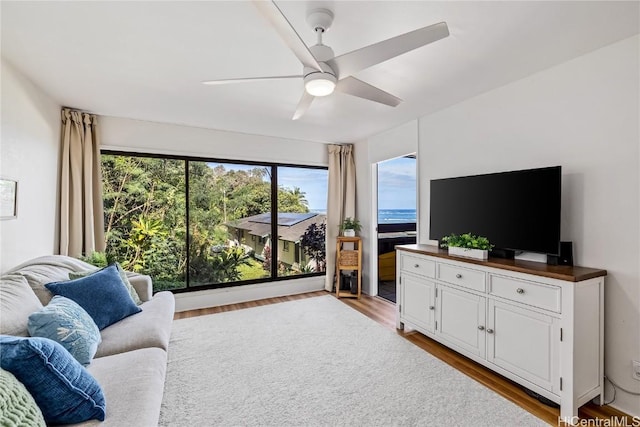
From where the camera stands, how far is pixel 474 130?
2871 millimetres

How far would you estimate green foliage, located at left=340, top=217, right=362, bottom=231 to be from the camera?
452cm

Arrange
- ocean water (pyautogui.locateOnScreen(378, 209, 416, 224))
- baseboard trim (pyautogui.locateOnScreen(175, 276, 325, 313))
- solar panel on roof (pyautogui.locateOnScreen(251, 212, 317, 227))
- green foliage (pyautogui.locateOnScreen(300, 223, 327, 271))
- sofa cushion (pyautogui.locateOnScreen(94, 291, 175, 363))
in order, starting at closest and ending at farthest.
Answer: sofa cushion (pyautogui.locateOnScreen(94, 291, 175, 363)) < baseboard trim (pyautogui.locateOnScreen(175, 276, 325, 313)) < solar panel on roof (pyautogui.locateOnScreen(251, 212, 317, 227)) < ocean water (pyautogui.locateOnScreen(378, 209, 416, 224)) < green foliage (pyautogui.locateOnScreen(300, 223, 327, 271))

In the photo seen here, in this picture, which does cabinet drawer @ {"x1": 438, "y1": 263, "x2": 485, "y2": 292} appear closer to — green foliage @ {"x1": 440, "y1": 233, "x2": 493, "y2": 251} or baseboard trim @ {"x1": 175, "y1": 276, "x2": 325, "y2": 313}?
green foliage @ {"x1": 440, "y1": 233, "x2": 493, "y2": 251}

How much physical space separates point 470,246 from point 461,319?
2.05 feet

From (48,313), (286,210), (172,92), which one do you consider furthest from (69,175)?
(286,210)

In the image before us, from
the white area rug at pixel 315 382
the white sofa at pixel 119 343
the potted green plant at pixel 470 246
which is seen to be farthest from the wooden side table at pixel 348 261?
the white sofa at pixel 119 343

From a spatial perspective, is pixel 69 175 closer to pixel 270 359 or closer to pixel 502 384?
pixel 270 359

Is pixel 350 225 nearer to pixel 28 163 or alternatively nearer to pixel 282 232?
pixel 282 232

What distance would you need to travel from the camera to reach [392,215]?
484 centimetres

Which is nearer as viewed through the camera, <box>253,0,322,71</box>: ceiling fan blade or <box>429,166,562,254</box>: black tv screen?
<box>253,0,322,71</box>: ceiling fan blade

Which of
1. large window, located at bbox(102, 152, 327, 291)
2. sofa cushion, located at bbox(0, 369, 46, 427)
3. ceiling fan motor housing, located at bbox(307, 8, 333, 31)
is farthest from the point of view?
large window, located at bbox(102, 152, 327, 291)

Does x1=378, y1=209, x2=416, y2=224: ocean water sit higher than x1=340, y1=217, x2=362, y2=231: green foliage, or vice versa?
x1=378, y1=209, x2=416, y2=224: ocean water

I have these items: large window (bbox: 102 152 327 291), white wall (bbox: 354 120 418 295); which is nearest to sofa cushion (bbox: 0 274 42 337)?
large window (bbox: 102 152 327 291)

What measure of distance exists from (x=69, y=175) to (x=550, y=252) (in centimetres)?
455
